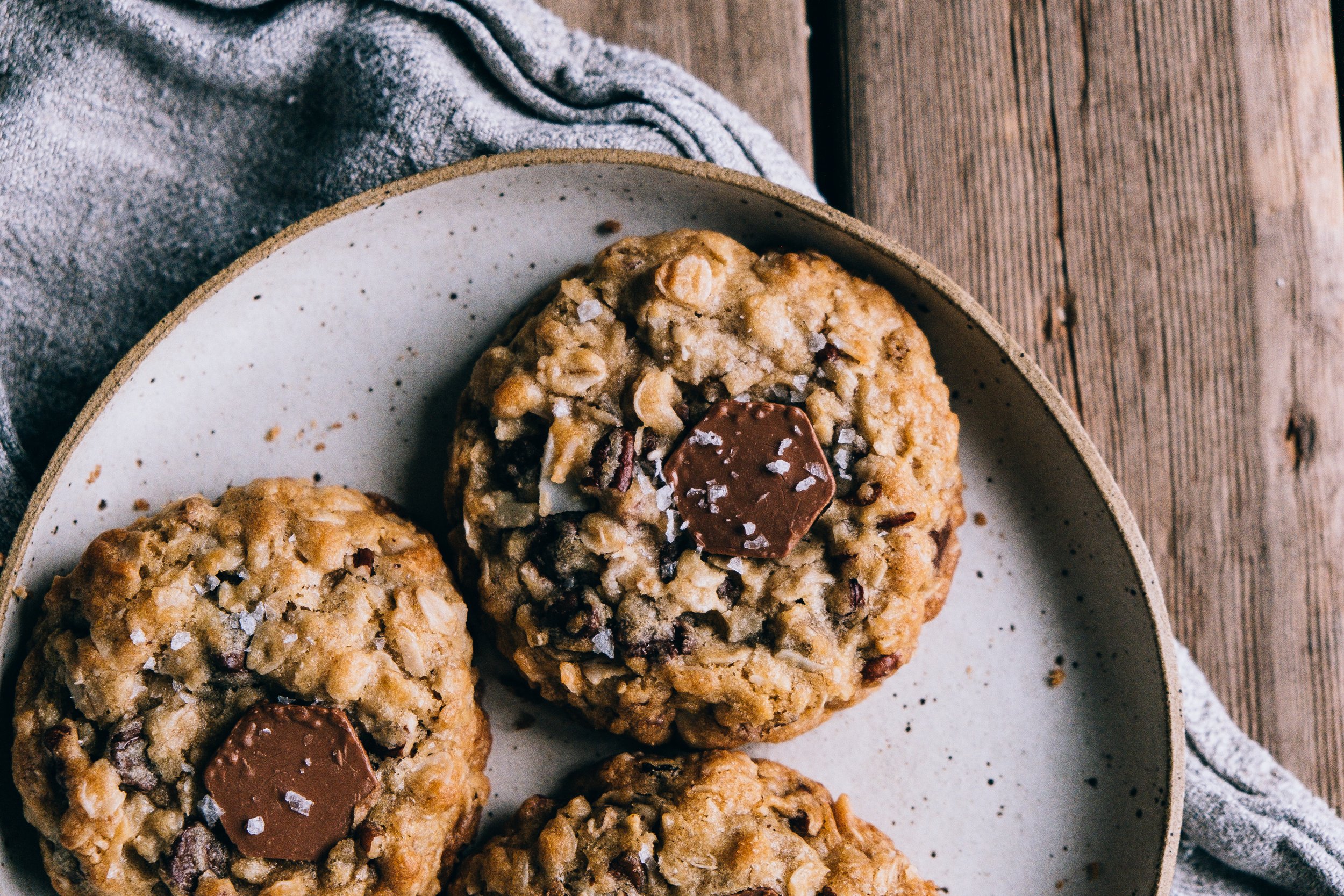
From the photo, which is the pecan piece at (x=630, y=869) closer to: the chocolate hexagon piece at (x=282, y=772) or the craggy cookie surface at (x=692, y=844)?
the craggy cookie surface at (x=692, y=844)

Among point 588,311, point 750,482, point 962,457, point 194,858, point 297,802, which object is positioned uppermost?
point 588,311

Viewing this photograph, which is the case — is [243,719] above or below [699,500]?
below

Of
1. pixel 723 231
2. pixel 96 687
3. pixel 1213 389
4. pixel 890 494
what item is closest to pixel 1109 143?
pixel 1213 389

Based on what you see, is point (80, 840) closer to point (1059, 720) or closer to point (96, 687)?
point (96, 687)

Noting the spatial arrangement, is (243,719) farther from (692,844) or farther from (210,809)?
(692,844)

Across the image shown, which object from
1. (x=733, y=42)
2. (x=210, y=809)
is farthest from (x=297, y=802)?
(x=733, y=42)

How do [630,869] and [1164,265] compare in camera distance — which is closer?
[630,869]

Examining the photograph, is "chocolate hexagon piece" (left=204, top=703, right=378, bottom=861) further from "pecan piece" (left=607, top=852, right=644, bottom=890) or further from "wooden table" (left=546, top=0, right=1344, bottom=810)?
"wooden table" (left=546, top=0, right=1344, bottom=810)

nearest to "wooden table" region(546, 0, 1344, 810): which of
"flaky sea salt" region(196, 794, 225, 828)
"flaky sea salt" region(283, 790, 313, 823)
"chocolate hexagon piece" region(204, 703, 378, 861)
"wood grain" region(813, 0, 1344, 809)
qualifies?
"wood grain" region(813, 0, 1344, 809)
